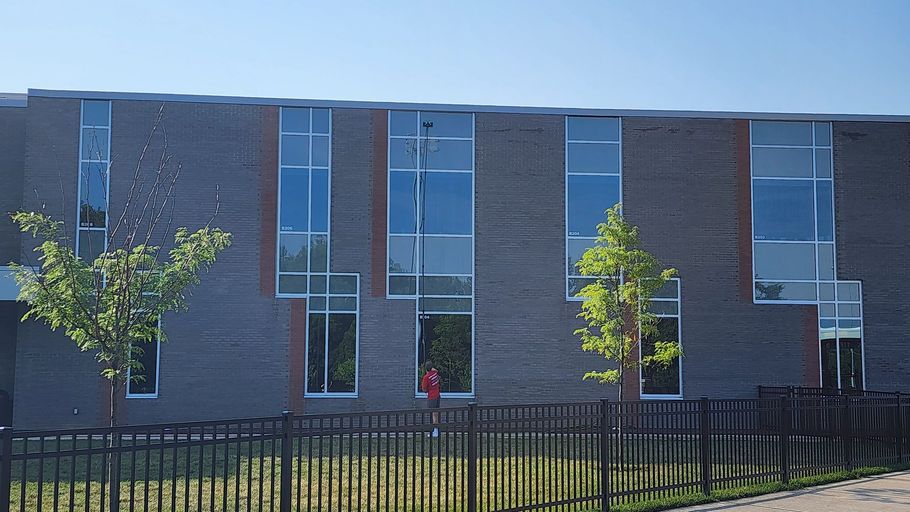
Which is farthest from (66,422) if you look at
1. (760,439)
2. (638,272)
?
(760,439)

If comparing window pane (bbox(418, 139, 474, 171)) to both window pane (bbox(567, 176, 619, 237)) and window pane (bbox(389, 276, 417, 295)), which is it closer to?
window pane (bbox(567, 176, 619, 237))

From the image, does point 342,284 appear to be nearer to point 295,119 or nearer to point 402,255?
point 402,255

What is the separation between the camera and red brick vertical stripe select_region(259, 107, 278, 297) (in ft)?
68.1

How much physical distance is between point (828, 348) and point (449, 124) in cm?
1136

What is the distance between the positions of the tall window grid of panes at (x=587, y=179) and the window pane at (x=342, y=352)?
18.2 ft

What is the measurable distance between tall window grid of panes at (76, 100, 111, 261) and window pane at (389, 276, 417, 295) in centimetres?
698

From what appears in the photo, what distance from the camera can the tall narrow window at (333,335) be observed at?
20.7m

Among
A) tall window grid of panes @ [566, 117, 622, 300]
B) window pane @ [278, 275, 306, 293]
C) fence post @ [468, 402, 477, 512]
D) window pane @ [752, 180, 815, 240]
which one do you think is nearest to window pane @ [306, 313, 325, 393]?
window pane @ [278, 275, 306, 293]

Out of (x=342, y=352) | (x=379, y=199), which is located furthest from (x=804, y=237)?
(x=342, y=352)

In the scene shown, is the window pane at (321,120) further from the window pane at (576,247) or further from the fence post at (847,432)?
the fence post at (847,432)

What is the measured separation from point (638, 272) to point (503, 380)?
5894mm

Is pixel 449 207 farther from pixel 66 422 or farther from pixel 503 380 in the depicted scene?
pixel 66 422

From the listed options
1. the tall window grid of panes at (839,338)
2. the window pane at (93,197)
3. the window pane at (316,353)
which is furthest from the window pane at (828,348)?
the window pane at (93,197)

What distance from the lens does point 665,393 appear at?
21.4 m
